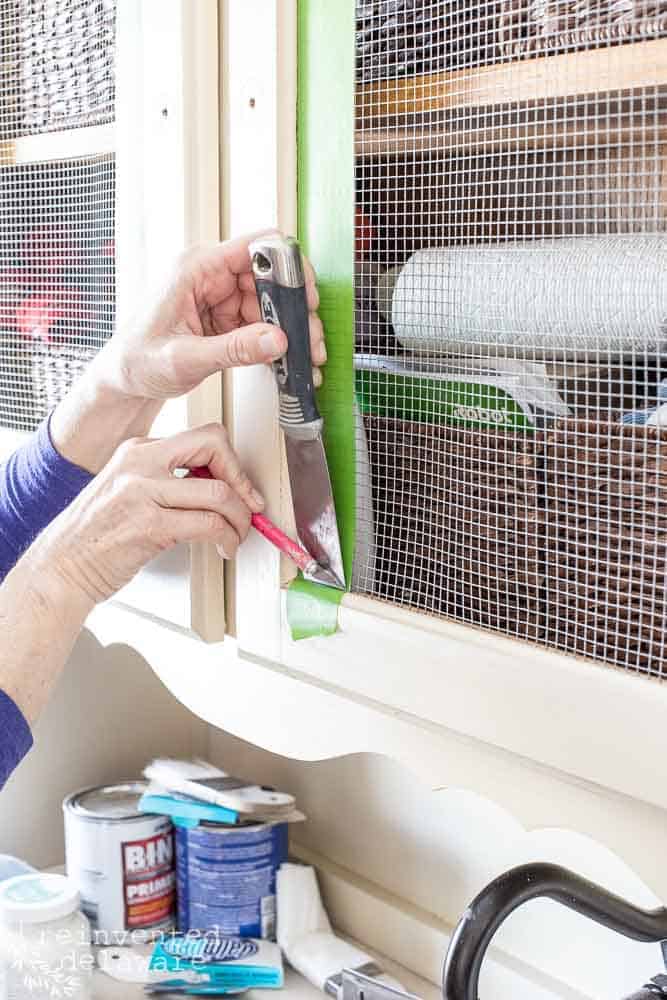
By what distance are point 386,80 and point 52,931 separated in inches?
34.1

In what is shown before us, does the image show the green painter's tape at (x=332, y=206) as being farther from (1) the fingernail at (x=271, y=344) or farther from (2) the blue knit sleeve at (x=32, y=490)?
(2) the blue knit sleeve at (x=32, y=490)

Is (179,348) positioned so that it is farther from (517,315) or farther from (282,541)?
(517,315)

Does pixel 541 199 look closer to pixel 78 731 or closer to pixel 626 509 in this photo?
pixel 626 509

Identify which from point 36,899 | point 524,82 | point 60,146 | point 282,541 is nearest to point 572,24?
point 524,82

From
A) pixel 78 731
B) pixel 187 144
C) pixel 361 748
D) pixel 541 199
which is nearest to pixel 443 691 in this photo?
pixel 361 748

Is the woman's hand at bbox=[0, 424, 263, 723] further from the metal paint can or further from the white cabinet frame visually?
the metal paint can

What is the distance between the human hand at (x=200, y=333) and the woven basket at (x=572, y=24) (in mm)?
189

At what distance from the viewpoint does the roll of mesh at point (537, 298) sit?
1.68 ft

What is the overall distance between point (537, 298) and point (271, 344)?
174mm

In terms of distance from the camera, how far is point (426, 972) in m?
1.16

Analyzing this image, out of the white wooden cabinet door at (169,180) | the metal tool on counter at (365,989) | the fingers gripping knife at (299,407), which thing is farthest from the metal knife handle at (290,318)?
the metal tool on counter at (365,989)

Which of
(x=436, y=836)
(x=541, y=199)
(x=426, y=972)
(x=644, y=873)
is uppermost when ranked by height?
(x=541, y=199)

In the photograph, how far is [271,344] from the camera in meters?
0.66

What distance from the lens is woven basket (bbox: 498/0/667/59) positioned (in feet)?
1.61
